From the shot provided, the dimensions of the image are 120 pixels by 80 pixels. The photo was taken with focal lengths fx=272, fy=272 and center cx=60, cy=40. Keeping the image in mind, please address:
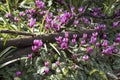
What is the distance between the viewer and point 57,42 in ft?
17.3

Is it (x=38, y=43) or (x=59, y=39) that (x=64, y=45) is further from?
(x=38, y=43)

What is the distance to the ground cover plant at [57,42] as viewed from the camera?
16.0 ft

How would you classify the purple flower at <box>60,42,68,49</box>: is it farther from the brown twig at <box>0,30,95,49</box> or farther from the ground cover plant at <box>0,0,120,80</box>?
the brown twig at <box>0,30,95,49</box>

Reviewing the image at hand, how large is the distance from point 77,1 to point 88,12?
0.39m

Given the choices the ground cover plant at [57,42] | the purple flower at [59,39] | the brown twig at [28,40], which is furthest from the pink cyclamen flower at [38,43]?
the purple flower at [59,39]

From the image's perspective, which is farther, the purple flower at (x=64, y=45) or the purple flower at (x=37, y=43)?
the purple flower at (x=64, y=45)

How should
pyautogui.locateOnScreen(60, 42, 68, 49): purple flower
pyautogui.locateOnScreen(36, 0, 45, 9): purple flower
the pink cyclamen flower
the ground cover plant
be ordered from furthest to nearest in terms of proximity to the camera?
pyautogui.locateOnScreen(36, 0, 45, 9): purple flower < pyautogui.locateOnScreen(60, 42, 68, 49): purple flower < the pink cyclamen flower < the ground cover plant

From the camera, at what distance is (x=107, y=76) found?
5.12 m

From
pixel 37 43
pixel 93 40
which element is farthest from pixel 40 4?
pixel 93 40

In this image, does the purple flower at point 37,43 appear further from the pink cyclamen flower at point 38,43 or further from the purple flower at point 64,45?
the purple flower at point 64,45

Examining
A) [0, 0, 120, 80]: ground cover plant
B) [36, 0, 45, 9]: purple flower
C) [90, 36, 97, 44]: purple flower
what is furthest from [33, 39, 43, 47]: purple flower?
[36, 0, 45, 9]: purple flower

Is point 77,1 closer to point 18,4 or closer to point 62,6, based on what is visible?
point 62,6

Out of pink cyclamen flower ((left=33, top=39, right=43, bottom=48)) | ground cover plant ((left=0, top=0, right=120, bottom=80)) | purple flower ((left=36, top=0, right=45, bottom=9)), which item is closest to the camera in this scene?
ground cover plant ((left=0, top=0, right=120, bottom=80))

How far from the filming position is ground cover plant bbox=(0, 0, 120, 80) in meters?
4.88
